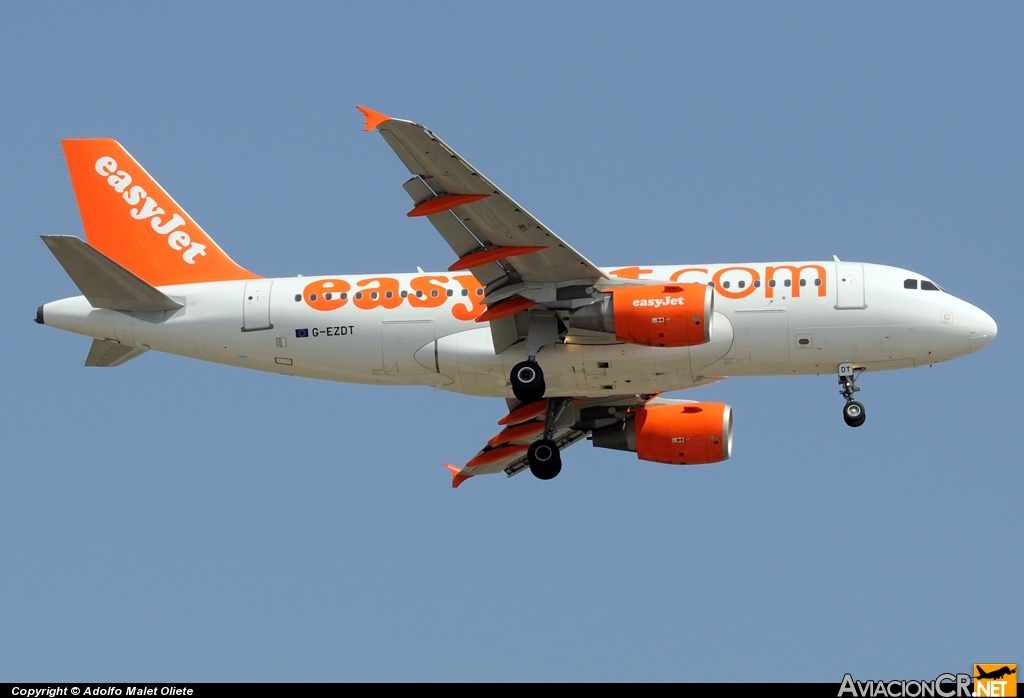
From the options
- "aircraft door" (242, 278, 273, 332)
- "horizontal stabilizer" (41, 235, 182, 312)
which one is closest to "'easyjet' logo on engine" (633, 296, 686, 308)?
"aircraft door" (242, 278, 273, 332)

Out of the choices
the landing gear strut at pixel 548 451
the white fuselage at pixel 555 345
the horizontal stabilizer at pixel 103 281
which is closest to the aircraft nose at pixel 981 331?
the white fuselage at pixel 555 345

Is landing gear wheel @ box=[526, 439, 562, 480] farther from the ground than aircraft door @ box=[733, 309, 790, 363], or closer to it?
closer to it

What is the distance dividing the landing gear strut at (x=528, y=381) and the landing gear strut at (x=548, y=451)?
3843 millimetres

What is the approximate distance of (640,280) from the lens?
159ft

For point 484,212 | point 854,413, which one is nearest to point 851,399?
point 854,413

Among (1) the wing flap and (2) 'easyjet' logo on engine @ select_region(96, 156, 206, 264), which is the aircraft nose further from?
(2) 'easyjet' logo on engine @ select_region(96, 156, 206, 264)

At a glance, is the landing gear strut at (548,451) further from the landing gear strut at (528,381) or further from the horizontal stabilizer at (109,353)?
the horizontal stabilizer at (109,353)

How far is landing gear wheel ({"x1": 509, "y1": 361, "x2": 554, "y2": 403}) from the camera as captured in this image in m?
47.5

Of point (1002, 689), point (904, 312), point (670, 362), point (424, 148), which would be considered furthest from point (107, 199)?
point (1002, 689)

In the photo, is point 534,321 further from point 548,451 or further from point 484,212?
point 548,451

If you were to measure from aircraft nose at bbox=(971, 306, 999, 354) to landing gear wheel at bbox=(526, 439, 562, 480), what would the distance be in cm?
1313

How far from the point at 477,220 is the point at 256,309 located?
9.11 meters

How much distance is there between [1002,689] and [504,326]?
17.3 m

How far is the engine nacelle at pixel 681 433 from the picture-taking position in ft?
170
